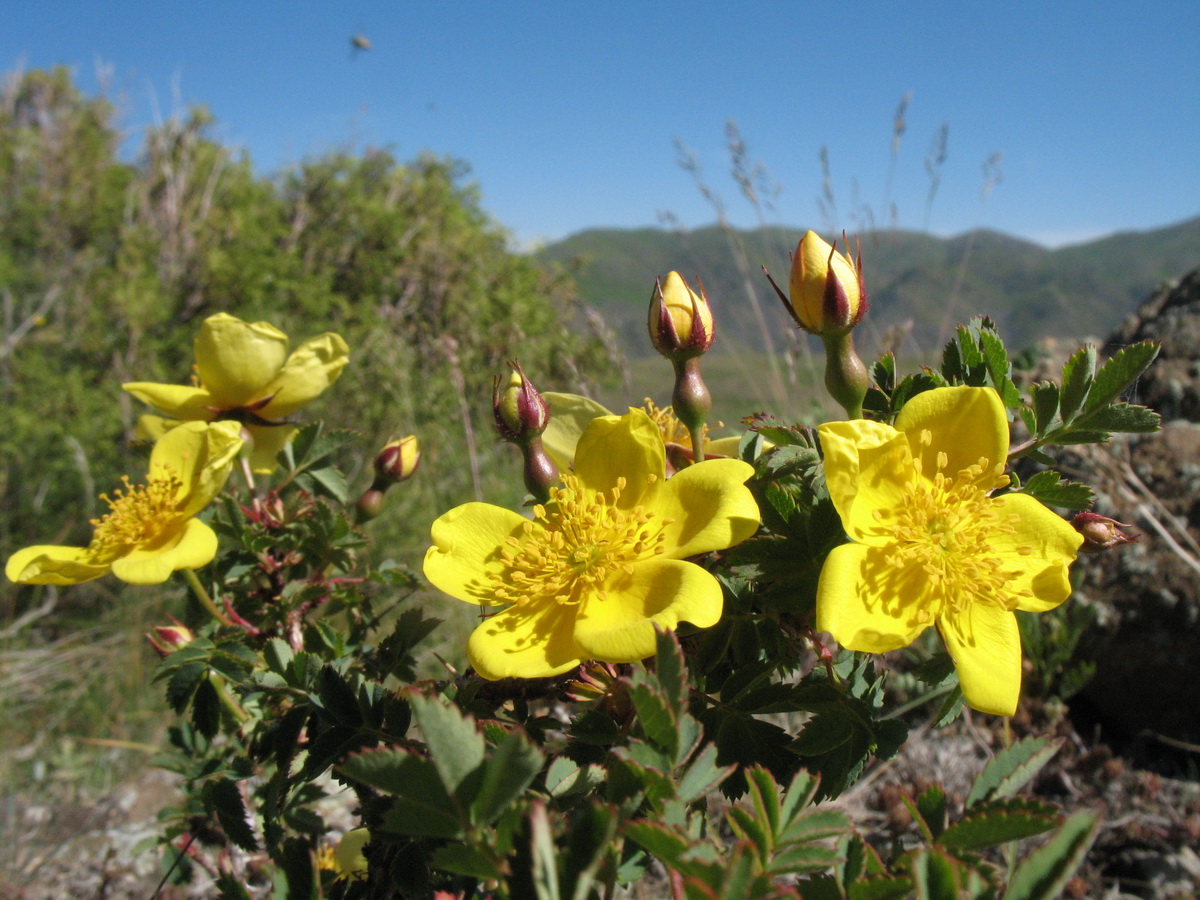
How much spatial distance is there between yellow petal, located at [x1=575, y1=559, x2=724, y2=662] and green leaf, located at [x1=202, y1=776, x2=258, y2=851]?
686mm

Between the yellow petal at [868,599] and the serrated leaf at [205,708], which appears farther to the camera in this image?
the serrated leaf at [205,708]

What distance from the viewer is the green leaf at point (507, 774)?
1.89 feet

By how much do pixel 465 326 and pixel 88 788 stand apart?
324cm

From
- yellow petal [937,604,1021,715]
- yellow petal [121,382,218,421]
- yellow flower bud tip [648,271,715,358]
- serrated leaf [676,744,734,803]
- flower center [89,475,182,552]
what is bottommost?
serrated leaf [676,744,734,803]

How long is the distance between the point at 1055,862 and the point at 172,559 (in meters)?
1.07

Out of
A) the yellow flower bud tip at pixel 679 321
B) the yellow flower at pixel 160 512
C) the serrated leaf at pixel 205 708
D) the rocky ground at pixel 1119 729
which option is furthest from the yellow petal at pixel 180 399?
the rocky ground at pixel 1119 729

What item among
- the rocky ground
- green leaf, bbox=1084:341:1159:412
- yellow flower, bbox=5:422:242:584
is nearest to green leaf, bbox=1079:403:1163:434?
green leaf, bbox=1084:341:1159:412

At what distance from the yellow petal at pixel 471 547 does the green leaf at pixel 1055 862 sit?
596mm

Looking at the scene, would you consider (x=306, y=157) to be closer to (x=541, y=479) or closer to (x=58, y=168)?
(x=58, y=168)

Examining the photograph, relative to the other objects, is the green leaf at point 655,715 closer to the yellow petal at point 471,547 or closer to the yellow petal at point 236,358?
the yellow petal at point 471,547

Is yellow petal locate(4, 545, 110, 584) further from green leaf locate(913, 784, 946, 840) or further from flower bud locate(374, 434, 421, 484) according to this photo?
green leaf locate(913, 784, 946, 840)

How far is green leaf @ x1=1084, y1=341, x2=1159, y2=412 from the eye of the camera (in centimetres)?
89

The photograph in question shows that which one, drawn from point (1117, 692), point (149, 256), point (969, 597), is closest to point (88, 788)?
point (969, 597)

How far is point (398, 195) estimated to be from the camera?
9.62 metres
